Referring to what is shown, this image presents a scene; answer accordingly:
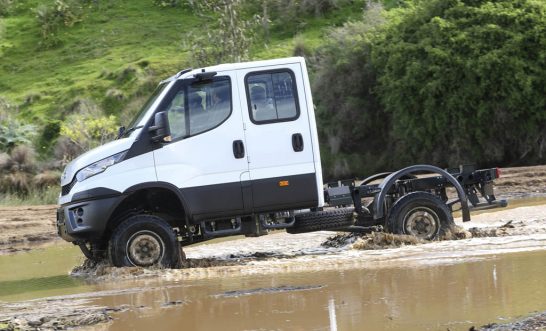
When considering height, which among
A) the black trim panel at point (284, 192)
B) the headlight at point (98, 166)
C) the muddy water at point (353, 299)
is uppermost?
the headlight at point (98, 166)

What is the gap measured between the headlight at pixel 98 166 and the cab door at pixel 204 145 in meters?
0.48

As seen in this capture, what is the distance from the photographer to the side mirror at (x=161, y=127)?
12.5 metres

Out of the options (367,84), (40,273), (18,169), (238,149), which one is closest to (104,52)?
(18,169)

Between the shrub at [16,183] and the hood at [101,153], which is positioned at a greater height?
the shrub at [16,183]

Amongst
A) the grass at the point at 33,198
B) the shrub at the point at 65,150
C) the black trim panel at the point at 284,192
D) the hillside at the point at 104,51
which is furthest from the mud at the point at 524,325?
the hillside at the point at 104,51

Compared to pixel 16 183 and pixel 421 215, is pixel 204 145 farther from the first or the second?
pixel 16 183

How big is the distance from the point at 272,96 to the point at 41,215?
44.4 feet

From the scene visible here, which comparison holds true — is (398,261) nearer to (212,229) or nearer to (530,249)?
(530,249)

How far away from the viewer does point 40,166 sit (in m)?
34.2

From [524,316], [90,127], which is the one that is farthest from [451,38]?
[524,316]

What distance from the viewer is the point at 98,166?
12625 millimetres

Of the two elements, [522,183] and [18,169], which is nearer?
[522,183]

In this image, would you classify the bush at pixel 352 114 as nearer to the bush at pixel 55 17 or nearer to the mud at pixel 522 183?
the mud at pixel 522 183

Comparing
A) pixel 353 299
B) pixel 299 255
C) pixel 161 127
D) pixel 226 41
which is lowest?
pixel 353 299
